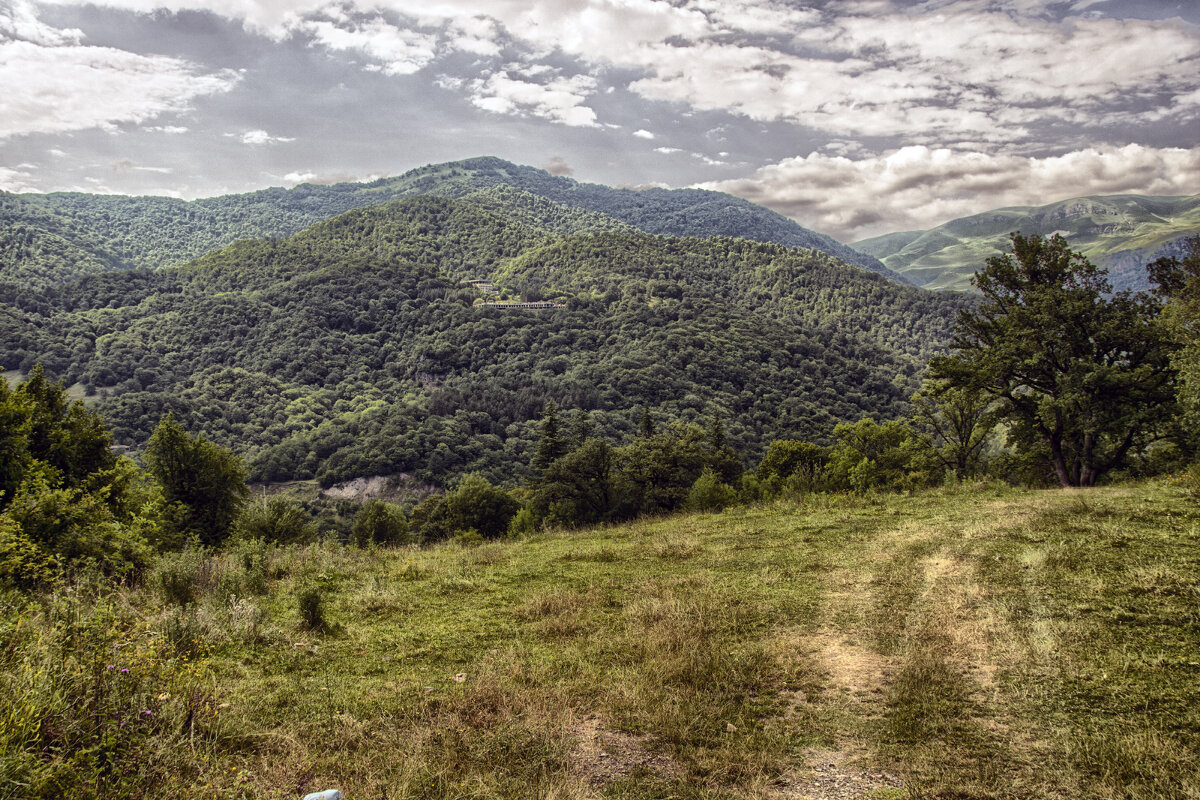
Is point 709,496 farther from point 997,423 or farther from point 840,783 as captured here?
point 840,783

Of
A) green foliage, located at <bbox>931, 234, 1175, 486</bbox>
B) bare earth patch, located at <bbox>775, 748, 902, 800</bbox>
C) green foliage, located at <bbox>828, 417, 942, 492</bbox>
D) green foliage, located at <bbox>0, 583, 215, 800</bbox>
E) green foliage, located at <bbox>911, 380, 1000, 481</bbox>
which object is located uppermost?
green foliage, located at <bbox>931, 234, 1175, 486</bbox>

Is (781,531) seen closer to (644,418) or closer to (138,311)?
(644,418)

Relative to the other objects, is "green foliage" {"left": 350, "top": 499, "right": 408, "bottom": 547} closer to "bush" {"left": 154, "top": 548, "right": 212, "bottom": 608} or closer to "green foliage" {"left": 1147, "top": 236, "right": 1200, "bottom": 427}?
"bush" {"left": 154, "top": 548, "right": 212, "bottom": 608}

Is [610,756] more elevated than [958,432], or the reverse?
[610,756]

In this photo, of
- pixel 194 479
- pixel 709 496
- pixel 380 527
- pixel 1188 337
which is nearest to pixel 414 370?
pixel 380 527

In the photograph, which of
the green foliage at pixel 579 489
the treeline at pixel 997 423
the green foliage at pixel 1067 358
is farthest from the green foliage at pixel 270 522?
the green foliage at pixel 1067 358

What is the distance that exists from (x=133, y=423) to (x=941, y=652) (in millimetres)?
144109

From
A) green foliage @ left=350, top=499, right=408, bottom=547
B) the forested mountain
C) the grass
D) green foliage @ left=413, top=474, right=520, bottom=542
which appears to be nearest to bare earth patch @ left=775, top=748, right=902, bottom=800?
the grass

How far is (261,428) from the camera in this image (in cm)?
13100

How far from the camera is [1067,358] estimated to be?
1938 cm

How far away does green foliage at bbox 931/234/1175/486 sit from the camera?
18484 millimetres

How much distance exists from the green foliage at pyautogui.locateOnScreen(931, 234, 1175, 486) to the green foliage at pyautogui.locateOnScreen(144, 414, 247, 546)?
29498 mm

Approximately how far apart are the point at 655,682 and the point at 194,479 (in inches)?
1057

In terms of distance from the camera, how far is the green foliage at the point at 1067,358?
18484 mm
